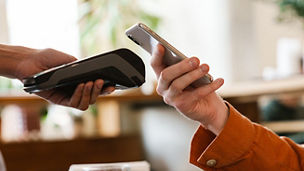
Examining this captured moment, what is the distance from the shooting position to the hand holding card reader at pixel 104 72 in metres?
0.68

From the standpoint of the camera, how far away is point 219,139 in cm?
82

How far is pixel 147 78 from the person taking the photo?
11.0 ft

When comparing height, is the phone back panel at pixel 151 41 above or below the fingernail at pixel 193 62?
above

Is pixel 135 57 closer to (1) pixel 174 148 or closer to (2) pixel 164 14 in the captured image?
(1) pixel 174 148

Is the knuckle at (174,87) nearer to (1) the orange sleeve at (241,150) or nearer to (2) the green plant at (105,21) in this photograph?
(1) the orange sleeve at (241,150)

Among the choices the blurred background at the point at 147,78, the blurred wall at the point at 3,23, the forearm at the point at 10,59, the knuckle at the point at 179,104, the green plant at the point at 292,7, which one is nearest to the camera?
the knuckle at the point at 179,104

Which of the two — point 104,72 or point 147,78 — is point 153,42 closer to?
point 104,72

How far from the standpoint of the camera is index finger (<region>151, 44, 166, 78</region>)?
70 cm

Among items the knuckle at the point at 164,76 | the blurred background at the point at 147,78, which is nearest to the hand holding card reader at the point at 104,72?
the knuckle at the point at 164,76

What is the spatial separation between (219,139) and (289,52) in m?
2.41

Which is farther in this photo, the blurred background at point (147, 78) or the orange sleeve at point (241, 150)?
the blurred background at point (147, 78)

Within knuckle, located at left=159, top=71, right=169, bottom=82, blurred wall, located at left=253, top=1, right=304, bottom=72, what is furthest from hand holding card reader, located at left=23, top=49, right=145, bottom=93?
blurred wall, located at left=253, top=1, right=304, bottom=72

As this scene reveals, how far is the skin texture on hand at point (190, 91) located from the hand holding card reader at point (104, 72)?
38 millimetres

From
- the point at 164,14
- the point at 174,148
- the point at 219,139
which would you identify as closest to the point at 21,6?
the point at 164,14
